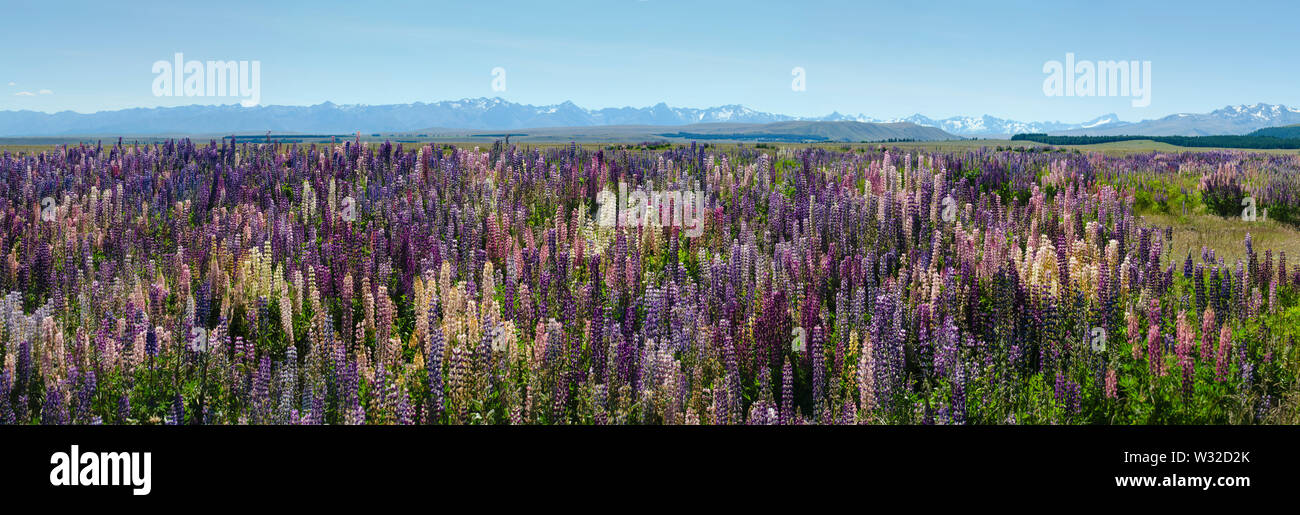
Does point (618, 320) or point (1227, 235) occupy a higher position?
point (1227, 235)

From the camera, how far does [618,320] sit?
8.63m

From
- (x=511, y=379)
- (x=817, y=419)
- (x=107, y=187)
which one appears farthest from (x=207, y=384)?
(x=107, y=187)

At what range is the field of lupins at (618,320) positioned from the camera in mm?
6395

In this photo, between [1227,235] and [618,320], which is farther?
[1227,235]

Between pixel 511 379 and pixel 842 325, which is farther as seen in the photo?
pixel 842 325

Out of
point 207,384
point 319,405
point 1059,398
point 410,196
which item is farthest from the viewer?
point 410,196

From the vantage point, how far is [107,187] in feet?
55.8

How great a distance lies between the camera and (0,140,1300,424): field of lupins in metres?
6.39

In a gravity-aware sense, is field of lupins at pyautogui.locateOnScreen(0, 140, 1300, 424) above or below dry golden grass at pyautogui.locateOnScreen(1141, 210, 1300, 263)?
below

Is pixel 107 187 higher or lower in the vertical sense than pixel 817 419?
higher

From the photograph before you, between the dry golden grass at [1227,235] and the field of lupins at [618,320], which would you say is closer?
the field of lupins at [618,320]

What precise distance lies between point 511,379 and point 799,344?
249cm

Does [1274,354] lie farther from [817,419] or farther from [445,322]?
[445,322]

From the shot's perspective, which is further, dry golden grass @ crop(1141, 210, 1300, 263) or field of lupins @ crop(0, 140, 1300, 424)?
dry golden grass @ crop(1141, 210, 1300, 263)
